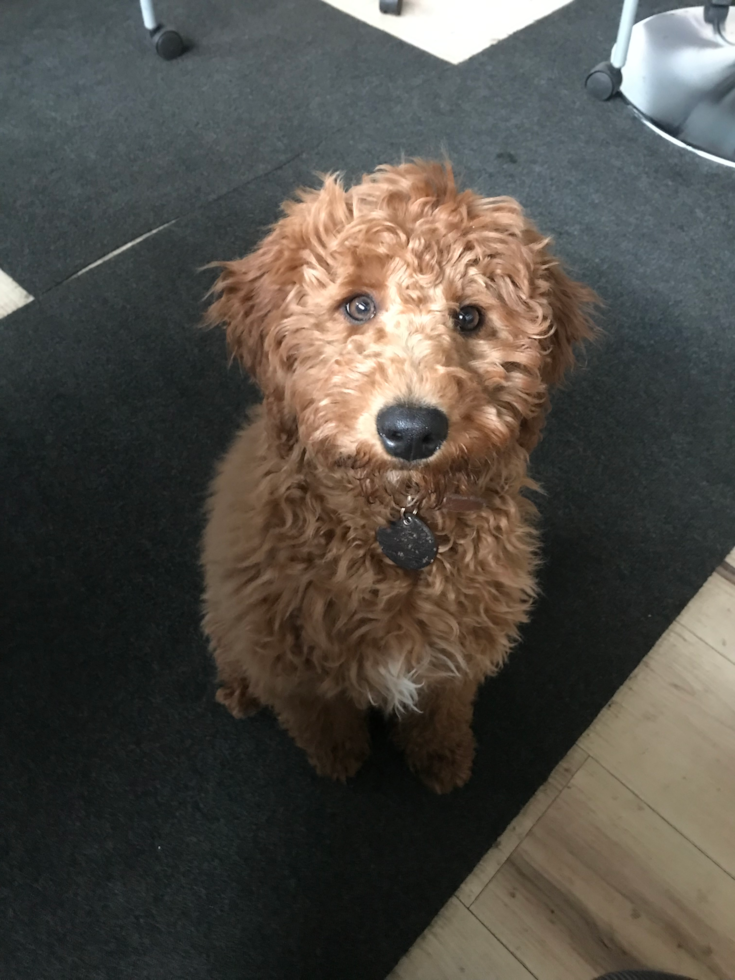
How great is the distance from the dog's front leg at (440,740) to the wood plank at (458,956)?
242mm

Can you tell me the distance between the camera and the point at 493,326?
1.06 metres

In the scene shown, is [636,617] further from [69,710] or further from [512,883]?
[69,710]

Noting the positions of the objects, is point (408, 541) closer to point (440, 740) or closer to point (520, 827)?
point (440, 740)

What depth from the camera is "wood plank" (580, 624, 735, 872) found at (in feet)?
4.96

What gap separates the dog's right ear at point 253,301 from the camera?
Answer: 1084 mm

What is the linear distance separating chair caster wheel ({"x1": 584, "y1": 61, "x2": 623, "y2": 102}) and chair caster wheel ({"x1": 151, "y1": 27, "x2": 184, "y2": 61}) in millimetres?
1617

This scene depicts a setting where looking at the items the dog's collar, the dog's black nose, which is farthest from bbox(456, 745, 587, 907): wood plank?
the dog's black nose

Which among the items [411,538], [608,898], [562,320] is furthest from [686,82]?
[608,898]

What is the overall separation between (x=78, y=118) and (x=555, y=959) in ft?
9.83

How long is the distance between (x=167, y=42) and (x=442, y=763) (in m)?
2.88

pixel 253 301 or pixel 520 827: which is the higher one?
pixel 253 301

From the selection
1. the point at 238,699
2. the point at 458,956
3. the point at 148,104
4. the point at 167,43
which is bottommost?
the point at 458,956

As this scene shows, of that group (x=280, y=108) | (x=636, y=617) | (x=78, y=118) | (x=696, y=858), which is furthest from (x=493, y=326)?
(x=78, y=118)

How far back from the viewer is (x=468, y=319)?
105 cm
